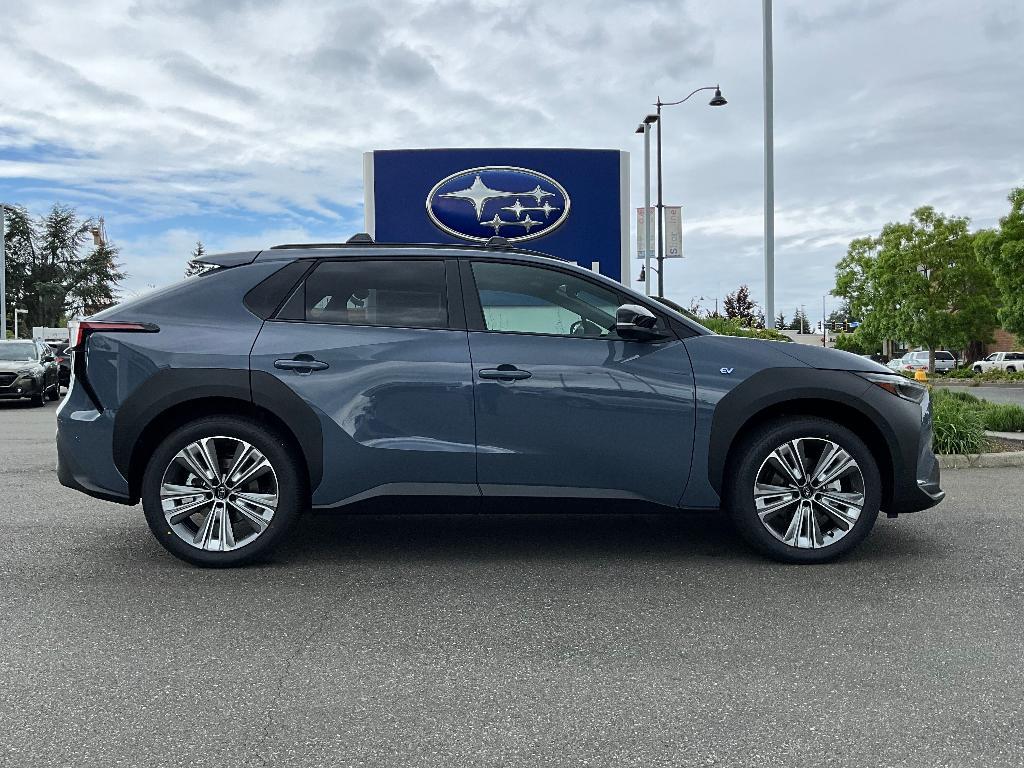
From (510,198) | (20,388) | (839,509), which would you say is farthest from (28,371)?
(839,509)

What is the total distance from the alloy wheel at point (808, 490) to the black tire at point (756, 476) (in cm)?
3

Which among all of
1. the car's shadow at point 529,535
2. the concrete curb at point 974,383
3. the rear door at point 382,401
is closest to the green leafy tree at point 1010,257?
the concrete curb at point 974,383

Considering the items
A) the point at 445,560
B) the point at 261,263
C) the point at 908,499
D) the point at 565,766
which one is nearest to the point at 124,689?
the point at 565,766

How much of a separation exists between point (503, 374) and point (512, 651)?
5.42ft

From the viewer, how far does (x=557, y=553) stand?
554cm

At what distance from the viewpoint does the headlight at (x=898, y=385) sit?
17.0 ft

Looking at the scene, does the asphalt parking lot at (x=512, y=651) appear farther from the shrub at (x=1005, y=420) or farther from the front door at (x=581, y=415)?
the shrub at (x=1005, y=420)

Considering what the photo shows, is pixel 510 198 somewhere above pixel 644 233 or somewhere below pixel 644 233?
below

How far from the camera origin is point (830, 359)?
17.2 feet

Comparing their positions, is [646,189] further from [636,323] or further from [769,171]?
[636,323]

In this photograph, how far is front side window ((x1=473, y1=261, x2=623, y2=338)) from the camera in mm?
5172

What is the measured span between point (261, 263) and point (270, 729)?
2.95 metres

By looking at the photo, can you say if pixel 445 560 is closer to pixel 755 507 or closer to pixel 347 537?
pixel 347 537

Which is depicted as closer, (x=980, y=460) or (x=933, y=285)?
(x=980, y=460)
